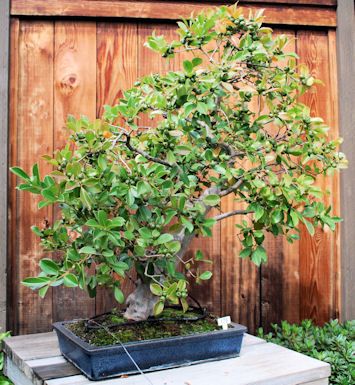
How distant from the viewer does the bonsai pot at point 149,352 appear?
111 cm

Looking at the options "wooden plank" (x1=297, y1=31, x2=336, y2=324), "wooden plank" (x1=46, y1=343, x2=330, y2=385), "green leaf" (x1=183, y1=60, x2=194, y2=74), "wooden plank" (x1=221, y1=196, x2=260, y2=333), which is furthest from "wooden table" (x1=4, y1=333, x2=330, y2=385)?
"green leaf" (x1=183, y1=60, x2=194, y2=74)

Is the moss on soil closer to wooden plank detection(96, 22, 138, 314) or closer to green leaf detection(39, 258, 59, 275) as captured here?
green leaf detection(39, 258, 59, 275)

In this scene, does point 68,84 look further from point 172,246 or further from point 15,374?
point 15,374

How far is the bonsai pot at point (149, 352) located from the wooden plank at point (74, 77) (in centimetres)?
53

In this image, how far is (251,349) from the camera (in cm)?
138

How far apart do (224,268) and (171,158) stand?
78 cm

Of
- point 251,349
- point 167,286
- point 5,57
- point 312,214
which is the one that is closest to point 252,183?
point 312,214

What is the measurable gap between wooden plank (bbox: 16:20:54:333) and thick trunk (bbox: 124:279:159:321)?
0.47m

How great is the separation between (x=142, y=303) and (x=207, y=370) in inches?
9.9

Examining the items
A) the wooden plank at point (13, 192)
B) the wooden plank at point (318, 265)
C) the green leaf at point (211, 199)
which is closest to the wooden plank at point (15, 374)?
the wooden plank at point (13, 192)

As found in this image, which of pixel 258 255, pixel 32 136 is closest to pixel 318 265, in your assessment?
pixel 258 255

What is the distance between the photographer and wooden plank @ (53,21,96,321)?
1.72 m

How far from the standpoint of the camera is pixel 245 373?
116 cm

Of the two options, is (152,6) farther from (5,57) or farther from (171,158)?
(171,158)
